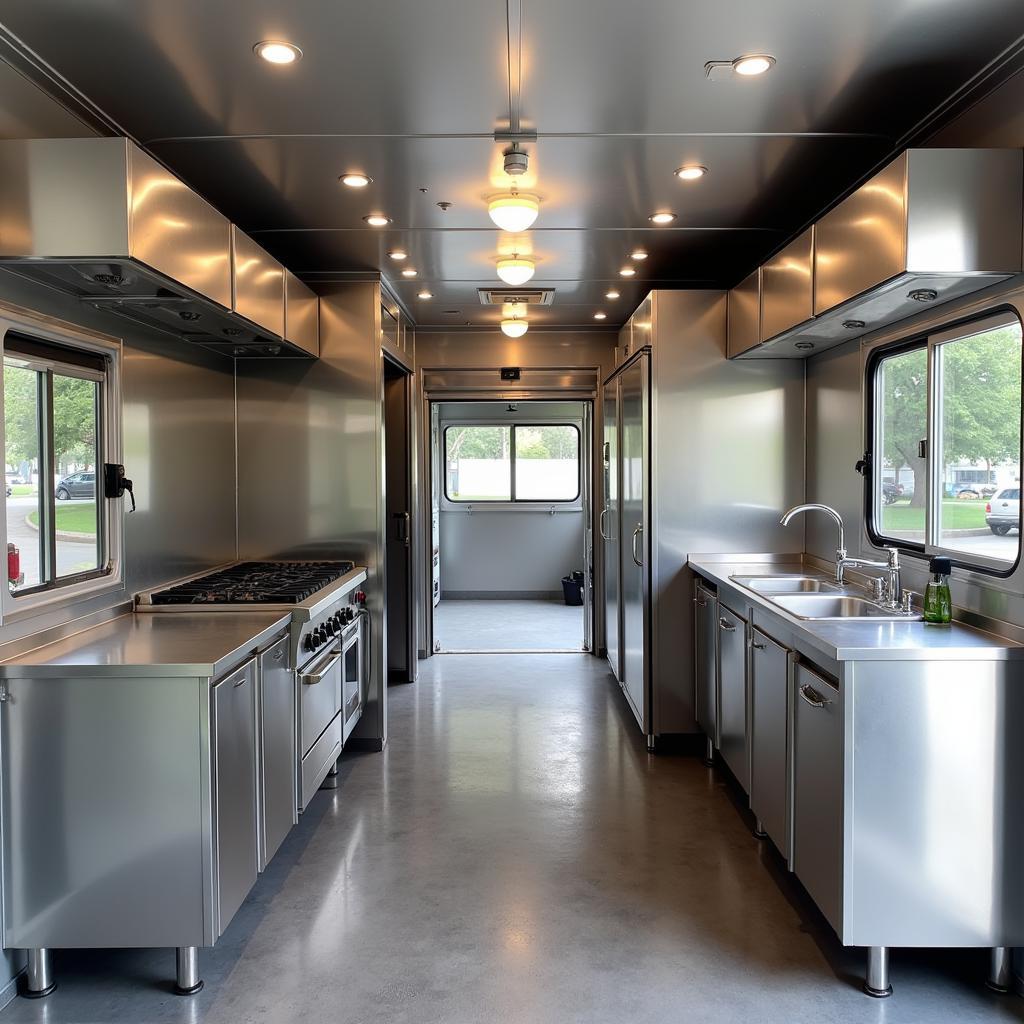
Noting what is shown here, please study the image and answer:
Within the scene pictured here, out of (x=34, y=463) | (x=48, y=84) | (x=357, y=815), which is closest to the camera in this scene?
(x=48, y=84)

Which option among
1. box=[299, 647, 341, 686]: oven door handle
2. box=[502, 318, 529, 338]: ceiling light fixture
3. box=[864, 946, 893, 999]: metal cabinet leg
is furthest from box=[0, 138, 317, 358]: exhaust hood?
box=[502, 318, 529, 338]: ceiling light fixture

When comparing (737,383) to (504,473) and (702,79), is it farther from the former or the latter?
(504,473)

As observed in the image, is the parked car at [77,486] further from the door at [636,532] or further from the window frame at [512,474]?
the window frame at [512,474]

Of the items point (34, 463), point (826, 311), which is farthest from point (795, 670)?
point (34, 463)

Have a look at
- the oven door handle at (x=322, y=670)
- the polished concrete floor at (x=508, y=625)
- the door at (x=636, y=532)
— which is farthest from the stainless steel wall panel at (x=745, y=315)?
the polished concrete floor at (x=508, y=625)

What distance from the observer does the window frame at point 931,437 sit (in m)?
2.72

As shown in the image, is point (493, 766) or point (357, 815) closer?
point (357, 815)

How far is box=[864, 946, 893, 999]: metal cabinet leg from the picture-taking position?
2434 mm

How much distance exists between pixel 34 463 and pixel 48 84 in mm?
1147

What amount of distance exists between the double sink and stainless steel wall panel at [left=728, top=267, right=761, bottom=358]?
1.11 metres

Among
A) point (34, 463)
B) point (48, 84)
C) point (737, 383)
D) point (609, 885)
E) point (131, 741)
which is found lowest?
point (609, 885)

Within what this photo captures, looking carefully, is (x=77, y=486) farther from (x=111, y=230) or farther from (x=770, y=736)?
(x=770, y=736)

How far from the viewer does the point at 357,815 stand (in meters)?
3.79

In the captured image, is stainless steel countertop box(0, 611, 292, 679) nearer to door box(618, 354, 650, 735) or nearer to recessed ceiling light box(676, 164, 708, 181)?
door box(618, 354, 650, 735)
